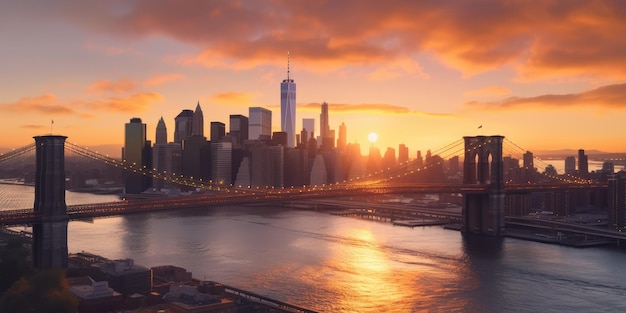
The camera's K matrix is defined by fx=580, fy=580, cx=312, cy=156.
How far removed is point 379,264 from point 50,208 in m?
20.5

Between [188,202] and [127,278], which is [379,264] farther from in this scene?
[127,278]

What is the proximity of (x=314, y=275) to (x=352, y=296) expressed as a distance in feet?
18.0

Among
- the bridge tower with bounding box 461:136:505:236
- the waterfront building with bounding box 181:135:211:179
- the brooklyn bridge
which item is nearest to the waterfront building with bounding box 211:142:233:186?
the waterfront building with bounding box 181:135:211:179

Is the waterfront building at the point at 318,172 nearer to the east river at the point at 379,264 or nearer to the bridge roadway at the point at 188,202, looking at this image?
the east river at the point at 379,264

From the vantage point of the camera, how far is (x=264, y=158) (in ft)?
440

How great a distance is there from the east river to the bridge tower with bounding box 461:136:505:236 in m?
2.22

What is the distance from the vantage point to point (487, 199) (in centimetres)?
5591

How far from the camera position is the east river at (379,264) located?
95.2 feet

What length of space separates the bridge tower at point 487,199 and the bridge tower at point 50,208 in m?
37.4

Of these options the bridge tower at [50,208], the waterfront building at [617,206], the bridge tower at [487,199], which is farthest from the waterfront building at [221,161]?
the bridge tower at [50,208]

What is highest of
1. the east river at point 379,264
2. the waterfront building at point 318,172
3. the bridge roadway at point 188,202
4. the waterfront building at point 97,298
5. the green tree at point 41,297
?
the waterfront building at point 318,172

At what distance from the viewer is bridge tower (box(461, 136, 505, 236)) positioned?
54.2 meters

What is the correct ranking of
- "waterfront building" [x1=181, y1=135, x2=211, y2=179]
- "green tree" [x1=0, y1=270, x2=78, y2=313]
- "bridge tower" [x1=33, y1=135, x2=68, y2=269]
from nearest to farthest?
"green tree" [x1=0, y1=270, x2=78, y2=313], "bridge tower" [x1=33, y1=135, x2=68, y2=269], "waterfront building" [x1=181, y1=135, x2=211, y2=179]

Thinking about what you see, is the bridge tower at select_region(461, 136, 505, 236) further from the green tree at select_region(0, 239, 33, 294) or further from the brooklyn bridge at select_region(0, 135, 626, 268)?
the green tree at select_region(0, 239, 33, 294)
